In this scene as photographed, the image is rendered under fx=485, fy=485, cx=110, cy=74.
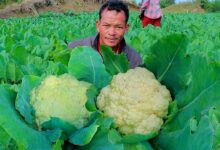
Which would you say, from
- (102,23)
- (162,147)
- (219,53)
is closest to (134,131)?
(162,147)

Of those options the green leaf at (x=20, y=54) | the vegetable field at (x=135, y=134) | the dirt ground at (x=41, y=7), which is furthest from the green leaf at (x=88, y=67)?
the dirt ground at (x=41, y=7)

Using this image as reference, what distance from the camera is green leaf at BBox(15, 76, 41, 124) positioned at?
1.65 metres

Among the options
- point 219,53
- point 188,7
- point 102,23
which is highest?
point 102,23

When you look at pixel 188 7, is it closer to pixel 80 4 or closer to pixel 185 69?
pixel 80 4

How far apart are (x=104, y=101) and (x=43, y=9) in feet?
101

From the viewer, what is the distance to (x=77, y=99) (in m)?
1.71

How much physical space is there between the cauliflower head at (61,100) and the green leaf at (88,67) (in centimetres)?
6

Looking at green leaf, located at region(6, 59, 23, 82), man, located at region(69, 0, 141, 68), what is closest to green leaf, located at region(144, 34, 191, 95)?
man, located at region(69, 0, 141, 68)

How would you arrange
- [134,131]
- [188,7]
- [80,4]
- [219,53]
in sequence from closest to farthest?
[134,131]
[219,53]
[80,4]
[188,7]

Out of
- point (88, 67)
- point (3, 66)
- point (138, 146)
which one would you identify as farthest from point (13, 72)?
point (138, 146)

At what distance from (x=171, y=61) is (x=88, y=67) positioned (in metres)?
0.33

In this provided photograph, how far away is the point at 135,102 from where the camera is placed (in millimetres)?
1647

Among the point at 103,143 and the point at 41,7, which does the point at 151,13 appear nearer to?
the point at 103,143

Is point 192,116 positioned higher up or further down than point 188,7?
higher up
